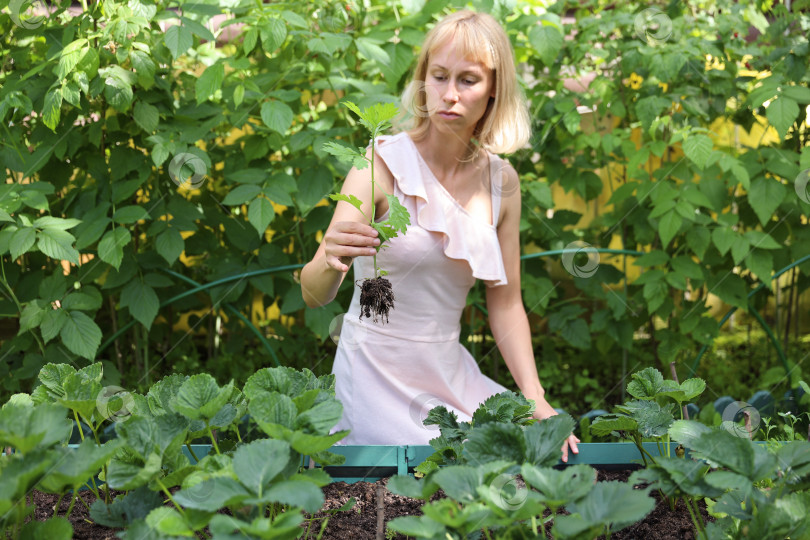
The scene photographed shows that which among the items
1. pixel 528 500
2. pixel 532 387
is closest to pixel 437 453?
pixel 528 500

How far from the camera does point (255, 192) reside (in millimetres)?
2111

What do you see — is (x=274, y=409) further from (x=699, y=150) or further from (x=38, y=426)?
(x=699, y=150)

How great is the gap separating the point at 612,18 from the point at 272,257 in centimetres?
137

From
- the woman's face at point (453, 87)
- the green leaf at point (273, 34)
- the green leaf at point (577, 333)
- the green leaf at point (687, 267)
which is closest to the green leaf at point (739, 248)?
the green leaf at point (687, 267)

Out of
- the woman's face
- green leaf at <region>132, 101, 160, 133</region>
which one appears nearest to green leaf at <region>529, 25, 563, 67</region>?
the woman's face

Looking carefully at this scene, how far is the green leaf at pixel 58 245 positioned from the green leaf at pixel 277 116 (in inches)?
23.5

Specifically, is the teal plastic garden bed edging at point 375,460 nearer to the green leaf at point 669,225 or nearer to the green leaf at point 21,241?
the green leaf at point 21,241

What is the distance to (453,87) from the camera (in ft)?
5.84

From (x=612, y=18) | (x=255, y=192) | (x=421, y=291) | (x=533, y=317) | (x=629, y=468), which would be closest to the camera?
(x=629, y=468)

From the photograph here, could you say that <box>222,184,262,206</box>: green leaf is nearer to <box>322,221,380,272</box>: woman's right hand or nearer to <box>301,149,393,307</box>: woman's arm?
<box>301,149,393,307</box>: woman's arm

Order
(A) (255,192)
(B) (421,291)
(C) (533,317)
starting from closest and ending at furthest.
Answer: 1. (B) (421,291)
2. (A) (255,192)
3. (C) (533,317)

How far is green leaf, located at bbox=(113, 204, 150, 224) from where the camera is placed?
208 centimetres

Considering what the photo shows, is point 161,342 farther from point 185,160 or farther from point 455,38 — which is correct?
point 455,38

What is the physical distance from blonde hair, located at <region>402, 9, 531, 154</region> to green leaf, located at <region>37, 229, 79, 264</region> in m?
0.93
